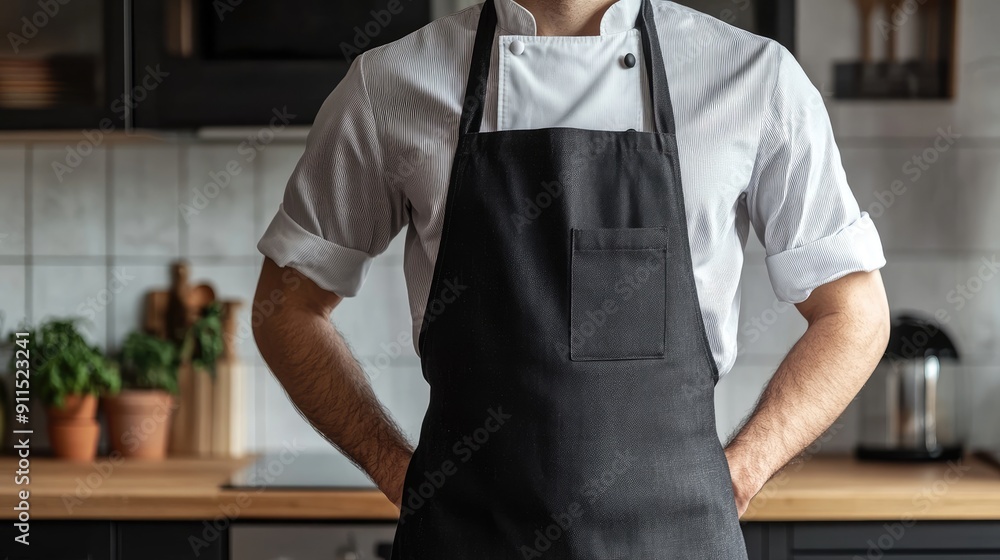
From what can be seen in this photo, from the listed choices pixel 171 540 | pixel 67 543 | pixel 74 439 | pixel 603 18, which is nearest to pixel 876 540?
pixel 603 18

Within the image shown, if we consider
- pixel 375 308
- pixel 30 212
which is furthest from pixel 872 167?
pixel 30 212

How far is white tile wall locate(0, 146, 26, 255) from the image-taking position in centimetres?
235

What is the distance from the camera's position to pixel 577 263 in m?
1.04

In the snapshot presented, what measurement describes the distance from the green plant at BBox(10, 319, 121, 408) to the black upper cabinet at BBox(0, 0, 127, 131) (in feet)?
1.53

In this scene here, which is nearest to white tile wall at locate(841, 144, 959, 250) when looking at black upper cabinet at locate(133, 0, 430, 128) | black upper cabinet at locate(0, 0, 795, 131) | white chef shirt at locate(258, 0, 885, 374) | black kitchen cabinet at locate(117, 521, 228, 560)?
black upper cabinet at locate(0, 0, 795, 131)

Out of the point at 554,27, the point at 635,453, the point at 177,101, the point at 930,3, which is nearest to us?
the point at 635,453

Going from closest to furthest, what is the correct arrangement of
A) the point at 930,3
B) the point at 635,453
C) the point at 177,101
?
the point at 635,453
the point at 177,101
the point at 930,3

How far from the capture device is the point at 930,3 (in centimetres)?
223

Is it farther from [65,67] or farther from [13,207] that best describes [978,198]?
[13,207]

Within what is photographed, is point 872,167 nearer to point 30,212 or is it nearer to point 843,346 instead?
point 843,346

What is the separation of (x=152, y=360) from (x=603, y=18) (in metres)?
1.49

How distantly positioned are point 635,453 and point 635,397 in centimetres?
6

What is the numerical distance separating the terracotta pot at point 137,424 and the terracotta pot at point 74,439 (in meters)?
0.05

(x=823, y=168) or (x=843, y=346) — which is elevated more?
(x=823, y=168)
